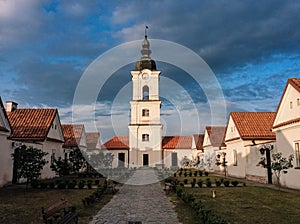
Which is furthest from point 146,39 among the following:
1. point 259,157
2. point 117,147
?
point 259,157

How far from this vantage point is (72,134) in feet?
120

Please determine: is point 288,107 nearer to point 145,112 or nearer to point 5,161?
point 5,161

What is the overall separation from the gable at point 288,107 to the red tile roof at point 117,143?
31.1m

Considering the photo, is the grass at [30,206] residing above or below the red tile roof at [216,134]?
below

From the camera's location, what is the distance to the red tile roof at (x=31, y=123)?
2305 centimetres

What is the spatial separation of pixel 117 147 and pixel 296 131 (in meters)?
33.5

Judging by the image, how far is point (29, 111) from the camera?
86.5ft

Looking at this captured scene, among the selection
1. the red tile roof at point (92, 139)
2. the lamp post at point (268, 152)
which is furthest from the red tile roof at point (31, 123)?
the red tile roof at point (92, 139)

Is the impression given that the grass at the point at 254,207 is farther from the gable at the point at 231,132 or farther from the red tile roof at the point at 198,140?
the red tile roof at the point at 198,140

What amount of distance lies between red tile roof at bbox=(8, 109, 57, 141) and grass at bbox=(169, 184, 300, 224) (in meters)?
14.4

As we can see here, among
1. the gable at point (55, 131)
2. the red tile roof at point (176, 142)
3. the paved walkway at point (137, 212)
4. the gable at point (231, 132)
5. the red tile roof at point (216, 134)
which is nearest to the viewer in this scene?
the paved walkway at point (137, 212)

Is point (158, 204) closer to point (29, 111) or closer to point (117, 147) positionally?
point (29, 111)

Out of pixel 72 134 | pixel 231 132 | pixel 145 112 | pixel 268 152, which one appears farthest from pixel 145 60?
pixel 268 152

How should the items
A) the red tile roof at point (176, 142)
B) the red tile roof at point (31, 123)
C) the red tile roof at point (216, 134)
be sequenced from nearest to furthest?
the red tile roof at point (31, 123)
the red tile roof at point (216, 134)
the red tile roof at point (176, 142)
